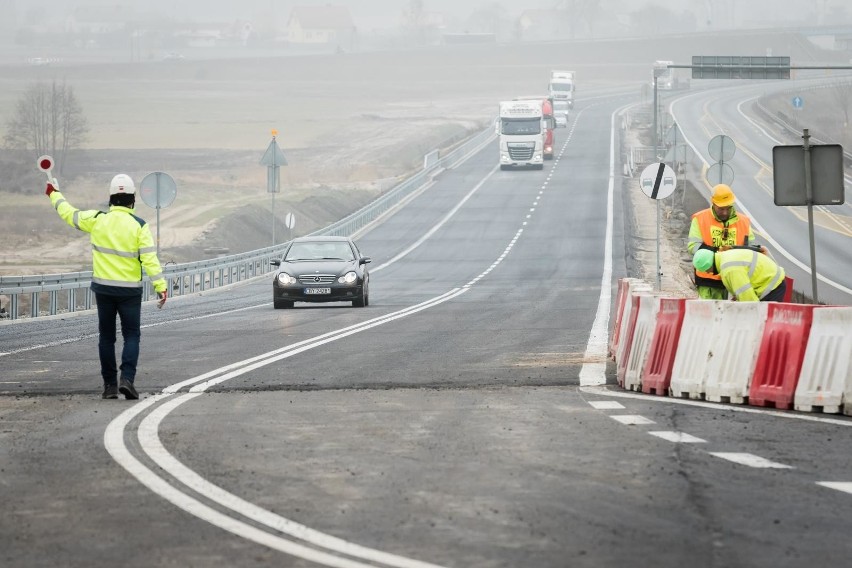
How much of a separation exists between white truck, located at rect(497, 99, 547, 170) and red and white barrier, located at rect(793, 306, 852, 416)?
66.9 meters

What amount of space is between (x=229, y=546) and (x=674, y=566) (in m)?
1.88

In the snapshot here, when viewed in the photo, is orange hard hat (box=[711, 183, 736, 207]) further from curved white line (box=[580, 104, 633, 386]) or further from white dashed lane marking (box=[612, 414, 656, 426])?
white dashed lane marking (box=[612, 414, 656, 426])

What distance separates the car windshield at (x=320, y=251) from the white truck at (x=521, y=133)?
4764 centimetres

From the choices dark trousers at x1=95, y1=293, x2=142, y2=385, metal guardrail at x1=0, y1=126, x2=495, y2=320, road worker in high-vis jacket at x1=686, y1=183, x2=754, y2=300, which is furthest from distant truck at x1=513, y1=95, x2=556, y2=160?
dark trousers at x1=95, y1=293, x2=142, y2=385

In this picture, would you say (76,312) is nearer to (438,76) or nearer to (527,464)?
(527,464)

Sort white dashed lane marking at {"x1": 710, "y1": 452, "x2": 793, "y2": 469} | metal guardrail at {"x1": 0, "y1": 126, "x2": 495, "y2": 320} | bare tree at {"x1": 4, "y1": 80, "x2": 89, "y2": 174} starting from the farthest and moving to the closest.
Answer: bare tree at {"x1": 4, "y1": 80, "x2": 89, "y2": 174}, metal guardrail at {"x1": 0, "y1": 126, "x2": 495, "y2": 320}, white dashed lane marking at {"x1": 710, "y1": 452, "x2": 793, "y2": 469}

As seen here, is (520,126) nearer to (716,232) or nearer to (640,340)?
(716,232)

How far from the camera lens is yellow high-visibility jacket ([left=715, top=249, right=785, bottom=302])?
1377cm

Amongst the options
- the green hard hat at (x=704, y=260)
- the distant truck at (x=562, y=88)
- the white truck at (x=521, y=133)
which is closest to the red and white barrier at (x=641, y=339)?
the green hard hat at (x=704, y=260)

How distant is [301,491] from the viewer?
7797 millimetres

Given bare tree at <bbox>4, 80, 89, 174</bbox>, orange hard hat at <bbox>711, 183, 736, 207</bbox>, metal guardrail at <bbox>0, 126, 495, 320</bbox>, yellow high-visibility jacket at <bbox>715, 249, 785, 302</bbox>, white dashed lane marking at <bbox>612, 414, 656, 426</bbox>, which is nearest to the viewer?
white dashed lane marking at <bbox>612, 414, 656, 426</bbox>

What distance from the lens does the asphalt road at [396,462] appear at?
646 cm

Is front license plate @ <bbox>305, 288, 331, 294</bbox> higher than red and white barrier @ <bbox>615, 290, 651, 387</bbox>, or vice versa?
red and white barrier @ <bbox>615, 290, 651, 387</bbox>

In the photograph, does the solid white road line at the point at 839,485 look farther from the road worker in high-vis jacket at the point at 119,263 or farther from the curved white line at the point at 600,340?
the road worker in high-vis jacket at the point at 119,263
